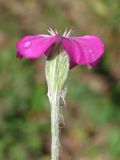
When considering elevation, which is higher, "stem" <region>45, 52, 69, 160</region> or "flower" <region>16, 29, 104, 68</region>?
"flower" <region>16, 29, 104, 68</region>

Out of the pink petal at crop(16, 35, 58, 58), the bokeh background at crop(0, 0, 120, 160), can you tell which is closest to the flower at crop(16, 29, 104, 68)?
the pink petal at crop(16, 35, 58, 58)

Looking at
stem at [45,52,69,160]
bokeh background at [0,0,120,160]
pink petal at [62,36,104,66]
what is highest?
pink petal at [62,36,104,66]

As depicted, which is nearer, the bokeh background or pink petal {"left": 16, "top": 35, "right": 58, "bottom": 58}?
pink petal {"left": 16, "top": 35, "right": 58, "bottom": 58}

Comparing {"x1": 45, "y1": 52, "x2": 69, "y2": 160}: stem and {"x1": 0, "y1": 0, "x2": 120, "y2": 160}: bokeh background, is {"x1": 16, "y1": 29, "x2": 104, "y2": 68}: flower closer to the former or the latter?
{"x1": 45, "y1": 52, "x2": 69, "y2": 160}: stem

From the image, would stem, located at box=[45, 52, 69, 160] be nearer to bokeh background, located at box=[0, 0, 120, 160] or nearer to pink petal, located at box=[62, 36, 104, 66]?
pink petal, located at box=[62, 36, 104, 66]

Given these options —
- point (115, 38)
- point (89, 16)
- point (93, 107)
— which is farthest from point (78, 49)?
point (89, 16)

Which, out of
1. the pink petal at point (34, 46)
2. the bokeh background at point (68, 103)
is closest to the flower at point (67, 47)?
the pink petal at point (34, 46)
